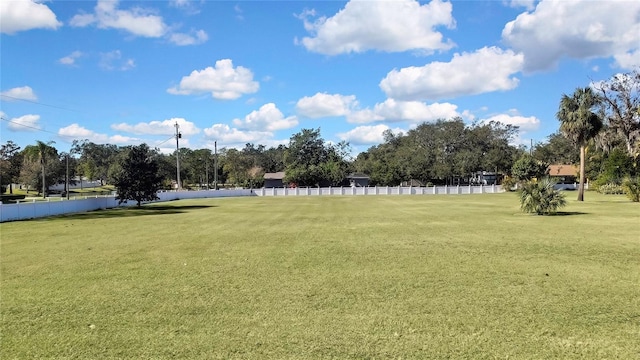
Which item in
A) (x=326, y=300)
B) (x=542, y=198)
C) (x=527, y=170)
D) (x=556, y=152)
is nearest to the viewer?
(x=326, y=300)

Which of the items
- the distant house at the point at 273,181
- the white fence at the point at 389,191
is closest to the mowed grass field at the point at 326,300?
the white fence at the point at 389,191

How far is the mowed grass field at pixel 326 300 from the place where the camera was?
5.39m

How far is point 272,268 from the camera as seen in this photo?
10.1 m

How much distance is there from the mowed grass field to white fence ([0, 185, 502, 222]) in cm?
1459

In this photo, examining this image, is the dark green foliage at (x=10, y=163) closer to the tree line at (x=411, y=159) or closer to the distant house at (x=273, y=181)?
the tree line at (x=411, y=159)

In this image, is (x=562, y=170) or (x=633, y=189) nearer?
(x=633, y=189)

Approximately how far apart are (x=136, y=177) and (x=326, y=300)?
35.7m

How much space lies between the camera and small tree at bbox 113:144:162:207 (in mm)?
39219

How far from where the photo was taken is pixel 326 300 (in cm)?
736

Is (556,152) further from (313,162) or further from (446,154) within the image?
(313,162)

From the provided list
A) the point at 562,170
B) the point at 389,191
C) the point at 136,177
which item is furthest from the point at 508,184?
the point at 136,177

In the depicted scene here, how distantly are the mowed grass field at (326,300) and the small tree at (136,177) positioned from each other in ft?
86.2

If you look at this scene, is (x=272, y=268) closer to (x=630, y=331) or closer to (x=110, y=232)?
(x=630, y=331)

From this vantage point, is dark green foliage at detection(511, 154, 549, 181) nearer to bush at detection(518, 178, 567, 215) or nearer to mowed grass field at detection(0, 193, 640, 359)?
bush at detection(518, 178, 567, 215)
